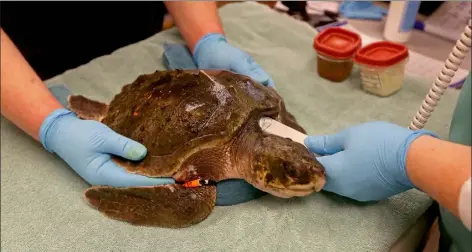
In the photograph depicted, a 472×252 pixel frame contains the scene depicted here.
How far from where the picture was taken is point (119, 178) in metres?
0.90

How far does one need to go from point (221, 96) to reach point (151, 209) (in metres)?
0.26

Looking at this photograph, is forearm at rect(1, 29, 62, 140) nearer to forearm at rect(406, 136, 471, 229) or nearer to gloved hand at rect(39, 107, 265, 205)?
gloved hand at rect(39, 107, 265, 205)

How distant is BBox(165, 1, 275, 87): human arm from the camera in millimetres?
1173

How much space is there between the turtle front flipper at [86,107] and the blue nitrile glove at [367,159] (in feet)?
1.69

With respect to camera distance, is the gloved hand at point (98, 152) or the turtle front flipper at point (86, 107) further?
the turtle front flipper at point (86, 107)

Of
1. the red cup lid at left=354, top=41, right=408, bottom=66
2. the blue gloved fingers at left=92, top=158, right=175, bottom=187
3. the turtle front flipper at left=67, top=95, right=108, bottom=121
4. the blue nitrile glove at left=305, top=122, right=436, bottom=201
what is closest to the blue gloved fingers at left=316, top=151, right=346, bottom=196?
the blue nitrile glove at left=305, top=122, right=436, bottom=201

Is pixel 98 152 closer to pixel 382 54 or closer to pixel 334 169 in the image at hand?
pixel 334 169

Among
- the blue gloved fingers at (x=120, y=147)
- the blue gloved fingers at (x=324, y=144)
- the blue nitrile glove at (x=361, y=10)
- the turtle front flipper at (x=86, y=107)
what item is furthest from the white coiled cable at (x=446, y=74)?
the blue nitrile glove at (x=361, y=10)

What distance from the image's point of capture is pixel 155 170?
0.89 metres

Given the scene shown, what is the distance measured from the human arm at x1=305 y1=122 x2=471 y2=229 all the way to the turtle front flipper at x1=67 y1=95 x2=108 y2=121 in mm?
514

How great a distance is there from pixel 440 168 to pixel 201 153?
43 cm

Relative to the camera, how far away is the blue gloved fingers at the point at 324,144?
0.86 meters

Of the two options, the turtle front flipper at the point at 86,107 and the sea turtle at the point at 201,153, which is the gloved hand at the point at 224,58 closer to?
the sea turtle at the point at 201,153

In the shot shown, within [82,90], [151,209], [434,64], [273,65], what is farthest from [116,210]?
[434,64]
